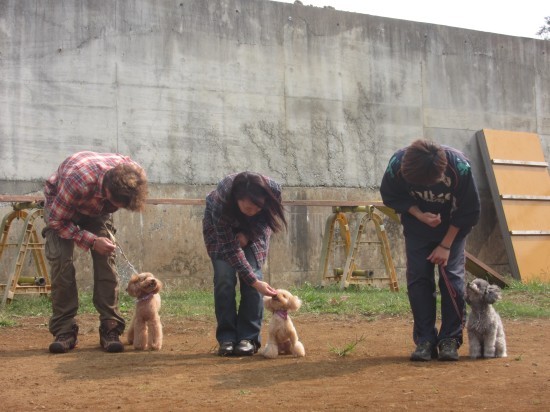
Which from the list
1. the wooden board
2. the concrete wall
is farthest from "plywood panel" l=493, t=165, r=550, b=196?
the concrete wall

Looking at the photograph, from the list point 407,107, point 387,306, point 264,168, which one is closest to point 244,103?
point 264,168

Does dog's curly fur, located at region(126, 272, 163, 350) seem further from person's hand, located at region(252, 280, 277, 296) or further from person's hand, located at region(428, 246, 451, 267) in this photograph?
person's hand, located at region(428, 246, 451, 267)

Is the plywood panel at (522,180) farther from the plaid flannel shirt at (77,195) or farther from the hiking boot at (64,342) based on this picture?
the hiking boot at (64,342)

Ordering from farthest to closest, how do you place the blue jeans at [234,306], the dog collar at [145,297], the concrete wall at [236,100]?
the concrete wall at [236,100], the dog collar at [145,297], the blue jeans at [234,306]

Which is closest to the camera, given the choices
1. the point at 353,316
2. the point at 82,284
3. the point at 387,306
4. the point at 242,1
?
the point at 353,316

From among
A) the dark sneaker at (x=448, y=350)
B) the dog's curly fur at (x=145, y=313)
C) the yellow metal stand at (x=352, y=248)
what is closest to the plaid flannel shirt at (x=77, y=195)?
the dog's curly fur at (x=145, y=313)

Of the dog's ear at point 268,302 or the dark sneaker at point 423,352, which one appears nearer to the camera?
the dark sneaker at point 423,352

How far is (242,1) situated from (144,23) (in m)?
1.57

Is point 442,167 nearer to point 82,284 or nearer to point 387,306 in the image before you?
point 387,306

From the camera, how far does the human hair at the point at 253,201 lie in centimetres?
516

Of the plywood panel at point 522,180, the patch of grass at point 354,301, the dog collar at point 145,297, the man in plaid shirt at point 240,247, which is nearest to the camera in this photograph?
the man in plaid shirt at point 240,247

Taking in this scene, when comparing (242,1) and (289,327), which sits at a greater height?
(242,1)

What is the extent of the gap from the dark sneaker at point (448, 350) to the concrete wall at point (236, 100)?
6.01 m

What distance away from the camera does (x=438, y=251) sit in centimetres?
521
